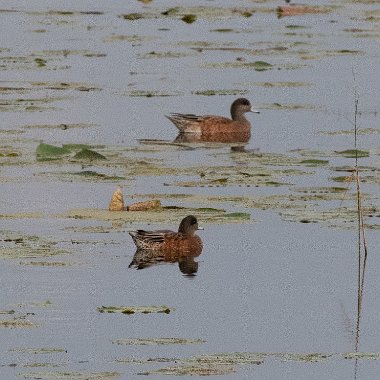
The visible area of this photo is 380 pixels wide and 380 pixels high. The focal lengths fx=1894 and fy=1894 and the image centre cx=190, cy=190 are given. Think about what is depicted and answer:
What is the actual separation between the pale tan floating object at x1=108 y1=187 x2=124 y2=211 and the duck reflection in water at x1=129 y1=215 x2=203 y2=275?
0.86 meters

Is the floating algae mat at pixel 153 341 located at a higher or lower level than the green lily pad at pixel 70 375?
higher

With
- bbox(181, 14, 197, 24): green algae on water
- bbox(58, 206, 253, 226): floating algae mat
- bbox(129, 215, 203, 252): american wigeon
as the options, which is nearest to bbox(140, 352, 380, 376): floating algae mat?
bbox(129, 215, 203, 252): american wigeon

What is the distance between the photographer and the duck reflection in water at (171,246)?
49.4 feet

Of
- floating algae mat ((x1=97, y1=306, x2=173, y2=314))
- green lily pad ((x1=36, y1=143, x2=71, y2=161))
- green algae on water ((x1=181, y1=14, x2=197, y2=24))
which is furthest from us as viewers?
green algae on water ((x1=181, y1=14, x2=197, y2=24))

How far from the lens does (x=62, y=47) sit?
1178 inches

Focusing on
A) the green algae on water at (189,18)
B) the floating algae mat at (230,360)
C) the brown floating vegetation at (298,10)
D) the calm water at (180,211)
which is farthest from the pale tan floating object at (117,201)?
the brown floating vegetation at (298,10)

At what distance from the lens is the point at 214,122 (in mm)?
22516

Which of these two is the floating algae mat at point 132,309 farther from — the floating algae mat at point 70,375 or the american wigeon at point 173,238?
the american wigeon at point 173,238

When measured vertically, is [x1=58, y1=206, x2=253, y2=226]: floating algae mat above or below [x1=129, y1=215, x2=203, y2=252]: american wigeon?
above

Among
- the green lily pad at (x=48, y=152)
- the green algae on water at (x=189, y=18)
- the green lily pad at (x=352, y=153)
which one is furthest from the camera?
Answer: the green algae on water at (x=189, y=18)

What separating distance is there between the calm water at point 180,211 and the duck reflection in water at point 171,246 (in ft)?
0.40

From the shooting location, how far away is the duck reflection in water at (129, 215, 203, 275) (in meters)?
15.1

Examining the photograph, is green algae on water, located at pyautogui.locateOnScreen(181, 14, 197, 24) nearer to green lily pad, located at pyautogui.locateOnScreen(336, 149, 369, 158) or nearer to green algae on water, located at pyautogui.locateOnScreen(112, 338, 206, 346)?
green lily pad, located at pyautogui.locateOnScreen(336, 149, 369, 158)

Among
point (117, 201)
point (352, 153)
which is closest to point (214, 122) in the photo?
point (352, 153)
